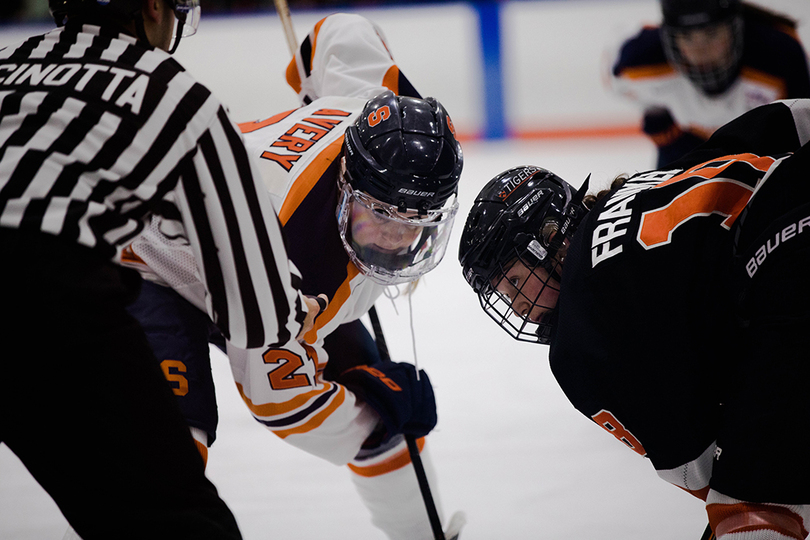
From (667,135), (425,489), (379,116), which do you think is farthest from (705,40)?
(425,489)

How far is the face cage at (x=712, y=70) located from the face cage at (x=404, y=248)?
6.76 feet

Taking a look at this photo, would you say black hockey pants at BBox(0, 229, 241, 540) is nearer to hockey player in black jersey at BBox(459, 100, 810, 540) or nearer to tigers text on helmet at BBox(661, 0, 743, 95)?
hockey player in black jersey at BBox(459, 100, 810, 540)

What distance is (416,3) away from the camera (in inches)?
217

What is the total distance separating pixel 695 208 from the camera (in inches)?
51.0

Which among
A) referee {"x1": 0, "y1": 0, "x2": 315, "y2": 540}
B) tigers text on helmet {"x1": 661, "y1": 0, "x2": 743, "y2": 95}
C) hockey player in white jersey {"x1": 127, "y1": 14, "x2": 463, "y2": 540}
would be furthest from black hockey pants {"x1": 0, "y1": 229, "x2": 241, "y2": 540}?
tigers text on helmet {"x1": 661, "y1": 0, "x2": 743, "y2": 95}

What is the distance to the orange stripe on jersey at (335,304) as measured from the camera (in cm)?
187

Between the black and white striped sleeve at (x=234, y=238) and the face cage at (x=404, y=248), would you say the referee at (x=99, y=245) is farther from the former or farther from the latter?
the face cage at (x=404, y=248)

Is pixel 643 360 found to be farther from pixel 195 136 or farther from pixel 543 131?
pixel 543 131

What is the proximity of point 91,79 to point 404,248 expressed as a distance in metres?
0.93

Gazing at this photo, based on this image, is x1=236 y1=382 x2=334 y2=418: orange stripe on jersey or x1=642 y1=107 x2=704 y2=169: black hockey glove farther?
x1=642 y1=107 x2=704 y2=169: black hockey glove

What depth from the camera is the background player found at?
3371 millimetres

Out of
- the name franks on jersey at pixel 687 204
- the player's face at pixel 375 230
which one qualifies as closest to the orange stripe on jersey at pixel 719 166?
the name franks on jersey at pixel 687 204

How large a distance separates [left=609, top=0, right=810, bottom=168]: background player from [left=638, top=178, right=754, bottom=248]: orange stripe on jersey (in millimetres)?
2282

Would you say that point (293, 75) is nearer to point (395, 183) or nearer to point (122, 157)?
point (395, 183)
